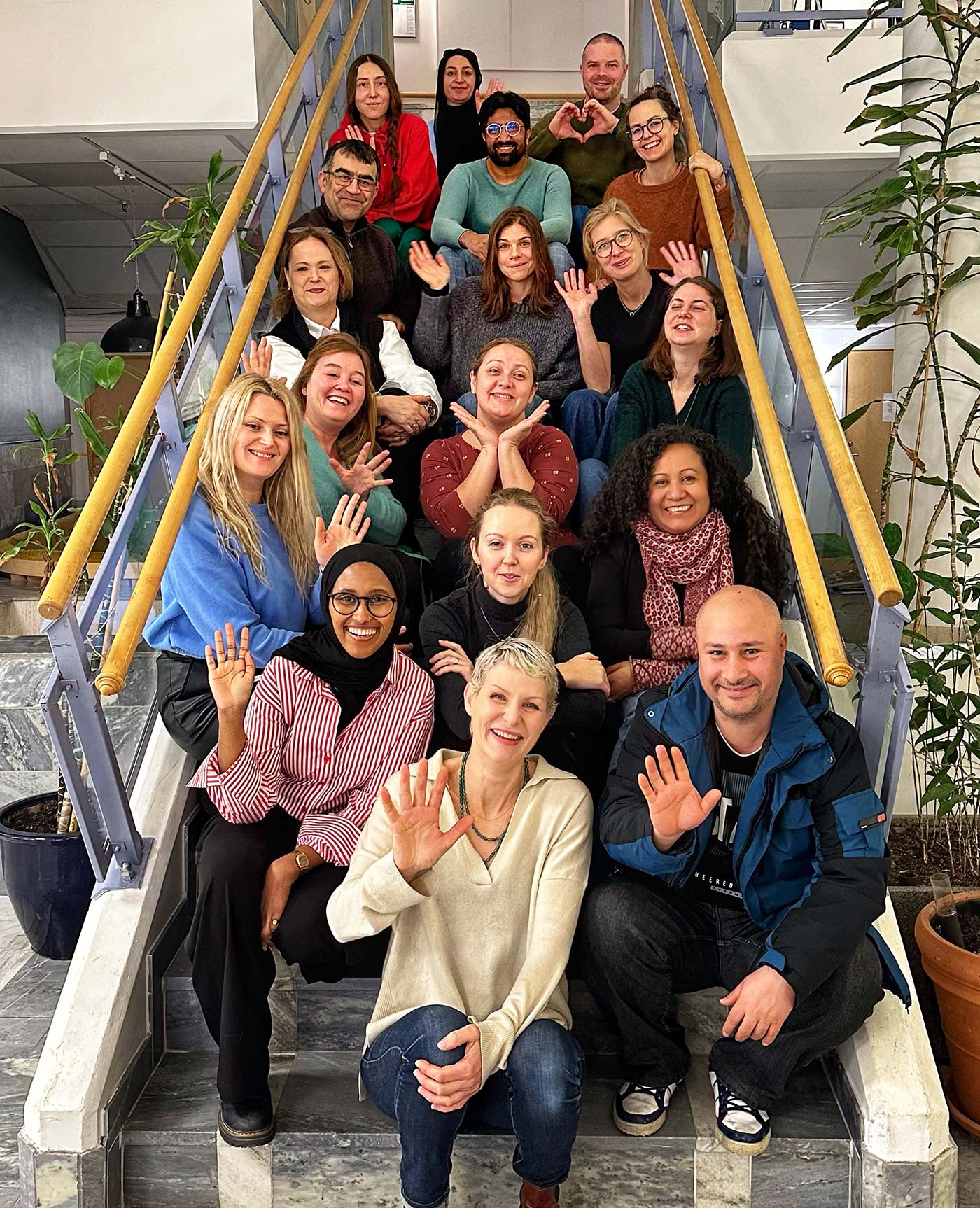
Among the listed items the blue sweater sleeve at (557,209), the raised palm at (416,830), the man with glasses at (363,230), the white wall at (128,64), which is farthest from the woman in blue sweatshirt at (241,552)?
the white wall at (128,64)

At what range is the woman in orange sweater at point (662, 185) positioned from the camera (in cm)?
375

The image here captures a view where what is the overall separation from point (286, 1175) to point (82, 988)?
499mm

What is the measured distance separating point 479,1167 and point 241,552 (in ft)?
4.24

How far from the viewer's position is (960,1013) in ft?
7.55

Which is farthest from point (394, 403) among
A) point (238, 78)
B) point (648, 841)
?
point (238, 78)

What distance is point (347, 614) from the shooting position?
2213mm

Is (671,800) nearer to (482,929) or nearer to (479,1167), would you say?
(482,929)

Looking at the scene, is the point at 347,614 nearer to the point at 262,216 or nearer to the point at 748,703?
the point at 748,703

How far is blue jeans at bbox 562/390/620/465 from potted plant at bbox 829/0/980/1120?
0.66m

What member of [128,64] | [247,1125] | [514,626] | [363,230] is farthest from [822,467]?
[128,64]

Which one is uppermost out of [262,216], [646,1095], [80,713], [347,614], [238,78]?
[238,78]

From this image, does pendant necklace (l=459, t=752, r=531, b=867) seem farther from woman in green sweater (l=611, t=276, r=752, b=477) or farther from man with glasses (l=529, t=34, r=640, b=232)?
man with glasses (l=529, t=34, r=640, b=232)

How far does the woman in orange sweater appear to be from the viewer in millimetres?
3748

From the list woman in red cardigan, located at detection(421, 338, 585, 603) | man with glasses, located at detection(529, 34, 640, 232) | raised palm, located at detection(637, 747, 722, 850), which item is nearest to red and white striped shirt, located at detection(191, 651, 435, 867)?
raised palm, located at detection(637, 747, 722, 850)
